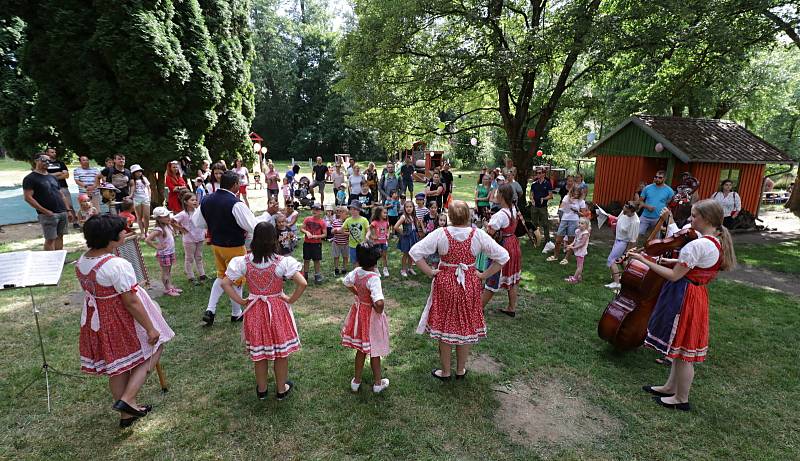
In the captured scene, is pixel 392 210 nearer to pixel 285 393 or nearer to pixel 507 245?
pixel 507 245

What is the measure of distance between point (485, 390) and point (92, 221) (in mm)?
3742

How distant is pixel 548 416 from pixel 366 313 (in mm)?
1953

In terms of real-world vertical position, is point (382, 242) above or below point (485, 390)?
above

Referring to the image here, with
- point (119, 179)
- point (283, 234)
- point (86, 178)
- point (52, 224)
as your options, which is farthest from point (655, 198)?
point (86, 178)

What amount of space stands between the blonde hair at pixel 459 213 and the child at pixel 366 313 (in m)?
0.79

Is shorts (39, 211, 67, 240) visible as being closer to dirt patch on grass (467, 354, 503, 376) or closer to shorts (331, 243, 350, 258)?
shorts (331, 243, 350, 258)

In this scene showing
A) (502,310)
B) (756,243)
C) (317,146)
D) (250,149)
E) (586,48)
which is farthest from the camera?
(317,146)

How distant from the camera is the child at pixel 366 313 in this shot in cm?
378

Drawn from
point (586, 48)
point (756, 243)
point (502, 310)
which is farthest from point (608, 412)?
point (756, 243)

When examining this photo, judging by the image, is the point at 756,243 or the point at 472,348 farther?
the point at 756,243

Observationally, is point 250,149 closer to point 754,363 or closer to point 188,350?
point 188,350

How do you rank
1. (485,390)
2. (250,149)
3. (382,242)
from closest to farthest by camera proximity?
1. (485,390)
2. (382,242)
3. (250,149)

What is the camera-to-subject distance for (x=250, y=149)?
52.3 feet

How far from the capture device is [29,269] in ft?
12.5
